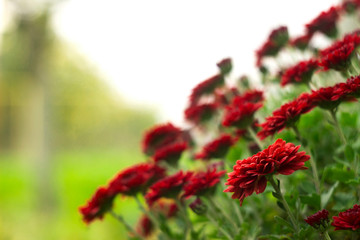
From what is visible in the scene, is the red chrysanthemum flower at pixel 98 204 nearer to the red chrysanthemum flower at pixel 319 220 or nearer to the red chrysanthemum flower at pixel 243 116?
the red chrysanthemum flower at pixel 243 116

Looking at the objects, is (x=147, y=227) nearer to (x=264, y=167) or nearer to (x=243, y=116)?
(x=243, y=116)

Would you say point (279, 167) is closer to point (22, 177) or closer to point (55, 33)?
point (55, 33)

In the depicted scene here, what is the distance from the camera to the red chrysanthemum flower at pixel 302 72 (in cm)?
113

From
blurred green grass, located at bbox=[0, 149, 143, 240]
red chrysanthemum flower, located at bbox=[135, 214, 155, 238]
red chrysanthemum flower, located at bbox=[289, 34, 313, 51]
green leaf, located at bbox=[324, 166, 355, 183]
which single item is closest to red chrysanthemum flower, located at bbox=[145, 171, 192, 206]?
blurred green grass, located at bbox=[0, 149, 143, 240]

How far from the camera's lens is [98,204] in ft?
4.07

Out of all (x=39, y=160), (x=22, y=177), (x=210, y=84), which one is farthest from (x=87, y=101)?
(x=210, y=84)

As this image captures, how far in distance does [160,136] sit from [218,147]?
15.7 inches

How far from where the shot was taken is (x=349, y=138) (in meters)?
1.22

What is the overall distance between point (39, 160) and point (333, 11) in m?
6.65

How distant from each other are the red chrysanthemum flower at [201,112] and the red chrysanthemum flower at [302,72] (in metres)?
0.46

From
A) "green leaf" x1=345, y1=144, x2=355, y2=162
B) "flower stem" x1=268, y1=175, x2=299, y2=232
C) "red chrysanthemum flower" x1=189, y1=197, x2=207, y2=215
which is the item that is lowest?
"green leaf" x1=345, y1=144, x2=355, y2=162

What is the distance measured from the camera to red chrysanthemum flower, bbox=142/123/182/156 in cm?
155

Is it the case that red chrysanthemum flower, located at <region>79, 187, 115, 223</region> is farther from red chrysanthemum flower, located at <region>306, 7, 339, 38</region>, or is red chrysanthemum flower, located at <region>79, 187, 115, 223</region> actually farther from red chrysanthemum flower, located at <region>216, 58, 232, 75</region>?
red chrysanthemum flower, located at <region>306, 7, 339, 38</region>

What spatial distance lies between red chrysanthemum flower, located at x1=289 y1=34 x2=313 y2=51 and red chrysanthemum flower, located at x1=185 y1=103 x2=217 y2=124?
0.41 metres
